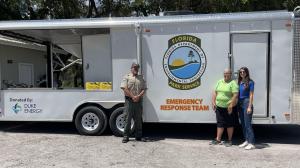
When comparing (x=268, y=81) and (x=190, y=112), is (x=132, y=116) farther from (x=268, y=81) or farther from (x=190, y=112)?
(x=268, y=81)

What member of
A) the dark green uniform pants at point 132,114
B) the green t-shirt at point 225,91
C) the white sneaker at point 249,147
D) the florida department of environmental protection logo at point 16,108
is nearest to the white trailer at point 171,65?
the florida department of environmental protection logo at point 16,108

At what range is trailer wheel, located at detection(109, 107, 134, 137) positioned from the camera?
967 cm

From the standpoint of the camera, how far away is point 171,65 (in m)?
9.32

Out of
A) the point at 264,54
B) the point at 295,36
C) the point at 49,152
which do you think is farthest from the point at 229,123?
the point at 49,152

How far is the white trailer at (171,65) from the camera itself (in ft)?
28.7

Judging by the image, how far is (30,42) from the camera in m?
12.2

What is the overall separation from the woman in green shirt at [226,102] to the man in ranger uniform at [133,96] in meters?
1.58

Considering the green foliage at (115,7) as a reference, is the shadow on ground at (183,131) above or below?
below

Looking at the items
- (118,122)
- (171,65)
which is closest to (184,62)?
(171,65)

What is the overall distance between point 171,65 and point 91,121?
2.31 m

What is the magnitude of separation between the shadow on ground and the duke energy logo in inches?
54.9

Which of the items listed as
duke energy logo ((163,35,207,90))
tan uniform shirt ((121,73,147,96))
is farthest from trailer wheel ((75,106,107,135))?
duke energy logo ((163,35,207,90))

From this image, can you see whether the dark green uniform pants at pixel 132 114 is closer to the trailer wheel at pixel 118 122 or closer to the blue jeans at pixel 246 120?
the trailer wheel at pixel 118 122

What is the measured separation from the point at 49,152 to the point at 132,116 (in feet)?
6.40
